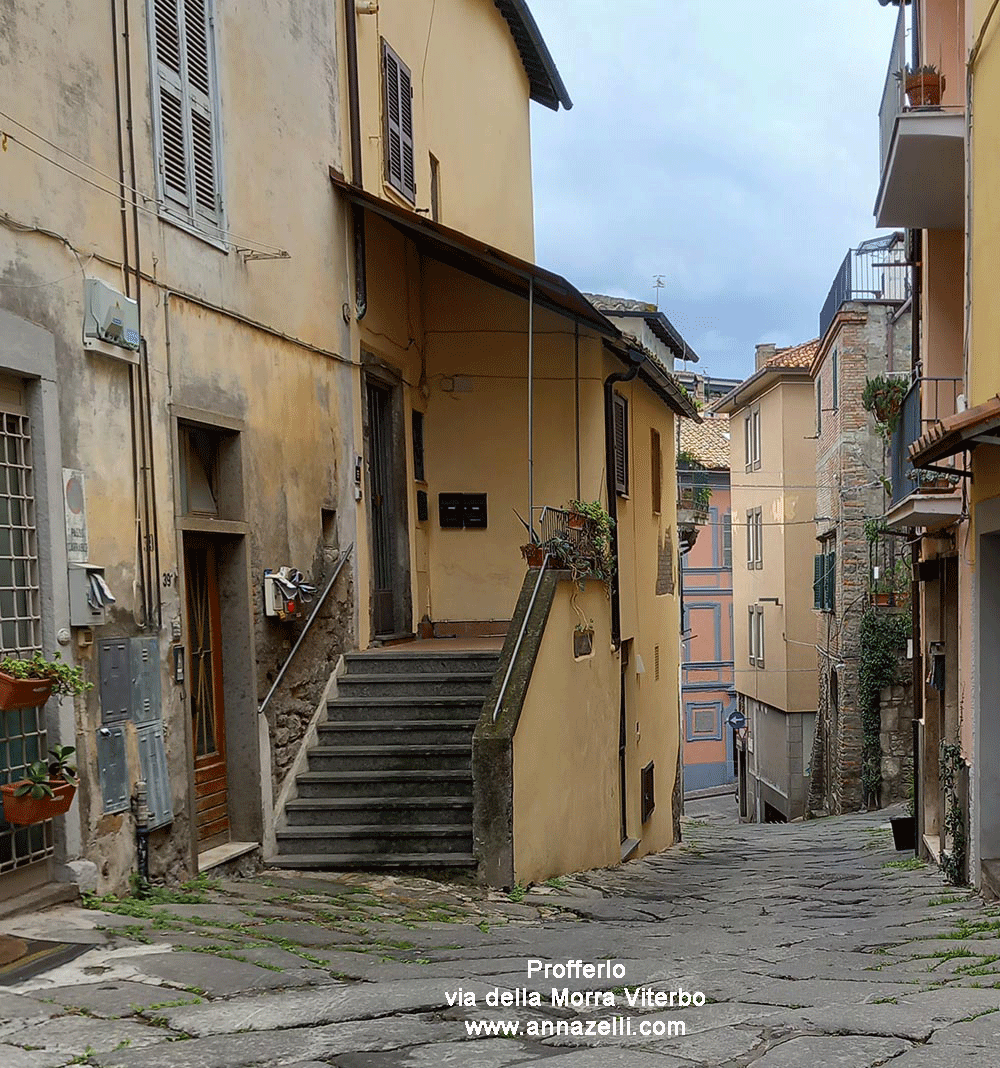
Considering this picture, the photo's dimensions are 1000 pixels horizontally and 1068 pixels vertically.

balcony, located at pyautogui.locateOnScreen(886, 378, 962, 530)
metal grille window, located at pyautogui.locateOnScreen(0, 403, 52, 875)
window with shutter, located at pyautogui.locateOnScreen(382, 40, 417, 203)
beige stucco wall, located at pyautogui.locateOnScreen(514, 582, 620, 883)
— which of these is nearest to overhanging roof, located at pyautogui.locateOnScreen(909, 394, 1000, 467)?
balcony, located at pyautogui.locateOnScreen(886, 378, 962, 530)

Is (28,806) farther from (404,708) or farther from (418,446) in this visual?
(418,446)

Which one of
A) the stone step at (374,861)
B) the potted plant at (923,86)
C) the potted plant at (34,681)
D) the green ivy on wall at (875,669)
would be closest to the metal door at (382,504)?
the stone step at (374,861)

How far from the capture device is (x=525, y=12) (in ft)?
54.4

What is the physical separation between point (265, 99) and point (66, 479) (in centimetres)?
421

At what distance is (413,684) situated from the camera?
34.1 ft

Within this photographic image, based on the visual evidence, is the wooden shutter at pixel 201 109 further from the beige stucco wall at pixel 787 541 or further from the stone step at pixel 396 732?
the beige stucco wall at pixel 787 541

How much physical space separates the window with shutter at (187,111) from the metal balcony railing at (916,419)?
599cm

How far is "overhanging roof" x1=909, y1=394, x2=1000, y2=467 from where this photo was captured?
711 centimetres

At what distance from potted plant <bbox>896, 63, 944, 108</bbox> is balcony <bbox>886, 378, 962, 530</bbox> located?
236 centimetres

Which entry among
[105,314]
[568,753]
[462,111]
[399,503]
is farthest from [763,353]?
[105,314]

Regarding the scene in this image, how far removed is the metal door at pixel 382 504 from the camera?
1227 cm

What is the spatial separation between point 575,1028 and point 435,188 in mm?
11097

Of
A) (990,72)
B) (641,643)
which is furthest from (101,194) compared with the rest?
(641,643)

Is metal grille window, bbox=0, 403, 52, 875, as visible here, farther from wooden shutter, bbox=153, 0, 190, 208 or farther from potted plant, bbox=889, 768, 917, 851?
potted plant, bbox=889, 768, 917, 851
